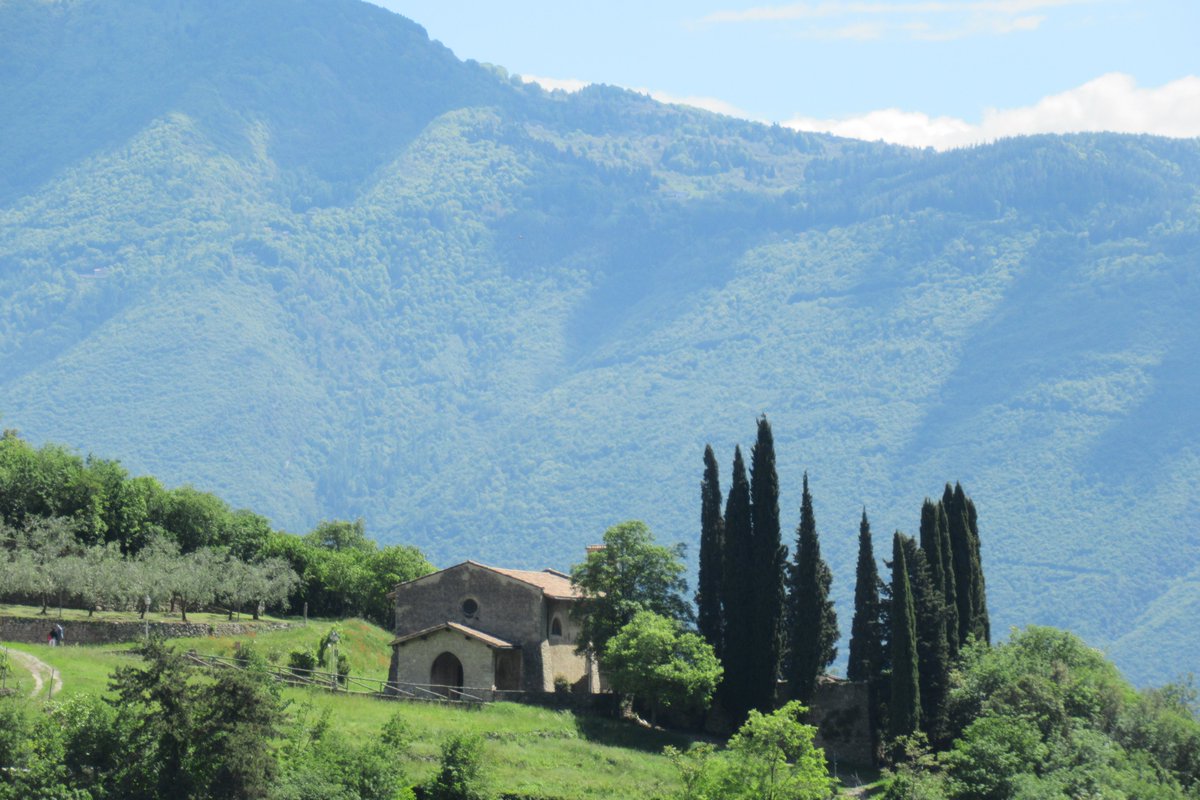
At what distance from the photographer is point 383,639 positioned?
282 feet

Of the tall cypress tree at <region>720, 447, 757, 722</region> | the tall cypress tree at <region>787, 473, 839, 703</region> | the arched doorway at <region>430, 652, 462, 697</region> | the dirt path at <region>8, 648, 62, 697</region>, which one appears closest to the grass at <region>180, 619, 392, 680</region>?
the arched doorway at <region>430, 652, 462, 697</region>

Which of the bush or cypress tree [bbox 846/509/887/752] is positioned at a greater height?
cypress tree [bbox 846/509/887/752]

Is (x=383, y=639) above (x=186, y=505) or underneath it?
underneath

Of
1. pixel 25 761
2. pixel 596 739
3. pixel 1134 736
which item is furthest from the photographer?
pixel 1134 736

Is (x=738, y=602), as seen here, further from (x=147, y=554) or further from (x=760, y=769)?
(x=147, y=554)

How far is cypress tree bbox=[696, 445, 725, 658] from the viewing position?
70.9m

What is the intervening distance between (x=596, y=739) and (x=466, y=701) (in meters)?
5.13

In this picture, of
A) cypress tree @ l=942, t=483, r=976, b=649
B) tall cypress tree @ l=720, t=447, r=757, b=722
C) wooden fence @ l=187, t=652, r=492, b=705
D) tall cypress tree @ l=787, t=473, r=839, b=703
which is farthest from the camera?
cypress tree @ l=942, t=483, r=976, b=649

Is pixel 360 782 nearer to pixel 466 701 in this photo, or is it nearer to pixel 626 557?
pixel 466 701

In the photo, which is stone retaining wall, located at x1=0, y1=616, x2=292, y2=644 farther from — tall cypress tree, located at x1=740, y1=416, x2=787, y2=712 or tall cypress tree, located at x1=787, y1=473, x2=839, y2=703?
tall cypress tree, located at x1=787, y1=473, x2=839, y2=703

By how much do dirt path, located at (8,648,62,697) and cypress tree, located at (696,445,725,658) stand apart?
85.6 ft

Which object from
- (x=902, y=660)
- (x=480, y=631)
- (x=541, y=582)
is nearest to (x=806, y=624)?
(x=902, y=660)

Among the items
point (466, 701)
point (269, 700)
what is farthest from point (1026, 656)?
point (269, 700)

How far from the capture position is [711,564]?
238 feet
